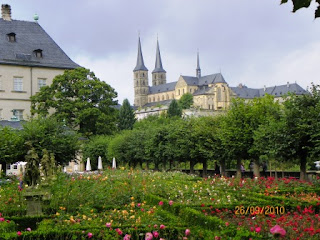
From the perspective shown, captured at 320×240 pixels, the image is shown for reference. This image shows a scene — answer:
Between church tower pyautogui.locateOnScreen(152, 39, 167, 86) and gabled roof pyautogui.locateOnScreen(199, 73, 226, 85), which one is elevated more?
church tower pyautogui.locateOnScreen(152, 39, 167, 86)

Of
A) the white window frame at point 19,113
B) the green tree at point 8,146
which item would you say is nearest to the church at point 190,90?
the white window frame at point 19,113

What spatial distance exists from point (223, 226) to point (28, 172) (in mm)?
5618

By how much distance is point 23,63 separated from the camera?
4766 cm

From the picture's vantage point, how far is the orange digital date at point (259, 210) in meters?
13.1

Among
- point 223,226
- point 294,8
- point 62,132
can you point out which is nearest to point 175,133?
Result: point 62,132

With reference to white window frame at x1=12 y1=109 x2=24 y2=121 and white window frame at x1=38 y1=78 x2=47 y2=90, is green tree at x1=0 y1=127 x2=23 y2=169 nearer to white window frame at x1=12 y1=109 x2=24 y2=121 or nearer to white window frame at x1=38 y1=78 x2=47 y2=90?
white window frame at x1=12 y1=109 x2=24 y2=121

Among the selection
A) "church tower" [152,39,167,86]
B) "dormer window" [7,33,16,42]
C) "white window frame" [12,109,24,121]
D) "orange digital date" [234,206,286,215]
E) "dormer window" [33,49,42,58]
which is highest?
"church tower" [152,39,167,86]

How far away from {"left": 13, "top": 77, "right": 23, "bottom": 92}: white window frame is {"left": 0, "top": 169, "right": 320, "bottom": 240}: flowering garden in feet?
106

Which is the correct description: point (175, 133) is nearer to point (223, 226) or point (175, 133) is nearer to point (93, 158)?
point (93, 158)

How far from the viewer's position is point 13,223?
434 inches

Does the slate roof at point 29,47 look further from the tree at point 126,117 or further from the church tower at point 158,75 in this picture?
the church tower at point 158,75

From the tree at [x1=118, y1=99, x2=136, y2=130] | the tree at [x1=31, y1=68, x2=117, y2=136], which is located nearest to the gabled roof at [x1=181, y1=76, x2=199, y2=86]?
the tree at [x1=118, y1=99, x2=136, y2=130]

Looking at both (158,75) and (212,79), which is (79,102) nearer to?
(212,79)

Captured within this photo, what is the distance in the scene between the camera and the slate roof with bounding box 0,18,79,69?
47.8 meters
